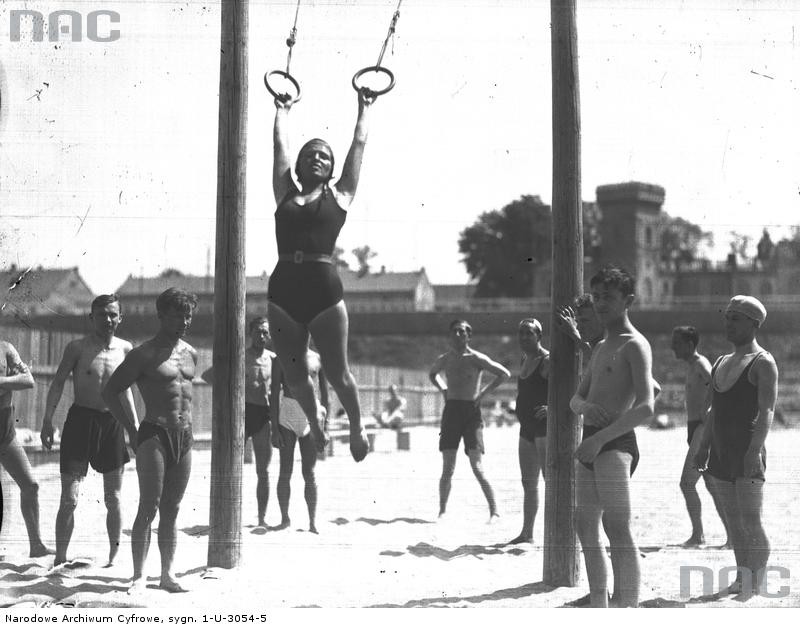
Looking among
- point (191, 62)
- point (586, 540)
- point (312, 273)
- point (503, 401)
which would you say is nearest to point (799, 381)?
point (586, 540)

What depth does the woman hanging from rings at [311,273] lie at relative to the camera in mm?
5281

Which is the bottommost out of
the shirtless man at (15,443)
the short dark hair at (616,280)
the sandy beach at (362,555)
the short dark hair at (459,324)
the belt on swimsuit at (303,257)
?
the sandy beach at (362,555)

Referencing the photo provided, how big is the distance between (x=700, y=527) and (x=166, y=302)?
409 centimetres

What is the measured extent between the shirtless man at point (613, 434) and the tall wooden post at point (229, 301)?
6.88 ft

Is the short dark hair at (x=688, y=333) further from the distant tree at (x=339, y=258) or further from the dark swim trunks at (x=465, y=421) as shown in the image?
the distant tree at (x=339, y=258)

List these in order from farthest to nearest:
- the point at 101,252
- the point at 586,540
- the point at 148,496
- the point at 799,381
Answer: the point at 799,381 < the point at 101,252 < the point at 148,496 < the point at 586,540

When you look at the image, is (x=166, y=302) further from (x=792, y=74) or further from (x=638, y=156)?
(x=792, y=74)

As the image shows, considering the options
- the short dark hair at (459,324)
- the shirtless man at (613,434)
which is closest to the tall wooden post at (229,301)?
the short dark hair at (459,324)

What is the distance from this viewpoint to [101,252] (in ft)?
19.3

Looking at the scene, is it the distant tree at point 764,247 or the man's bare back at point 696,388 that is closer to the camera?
the distant tree at point 764,247

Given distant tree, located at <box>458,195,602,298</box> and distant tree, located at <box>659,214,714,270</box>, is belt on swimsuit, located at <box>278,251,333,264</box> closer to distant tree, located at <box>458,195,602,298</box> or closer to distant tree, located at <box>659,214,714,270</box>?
distant tree, located at <box>458,195,602,298</box>

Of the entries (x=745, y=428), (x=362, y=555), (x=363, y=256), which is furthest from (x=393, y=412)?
(x=745, y=428)

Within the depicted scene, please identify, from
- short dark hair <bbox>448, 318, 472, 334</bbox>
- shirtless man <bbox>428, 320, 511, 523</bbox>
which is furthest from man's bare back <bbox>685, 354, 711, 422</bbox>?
short dark hair <bbox>448, 318, 472, 334</bbox>

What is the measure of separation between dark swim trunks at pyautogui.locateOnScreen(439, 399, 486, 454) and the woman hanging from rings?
4.74 feet
